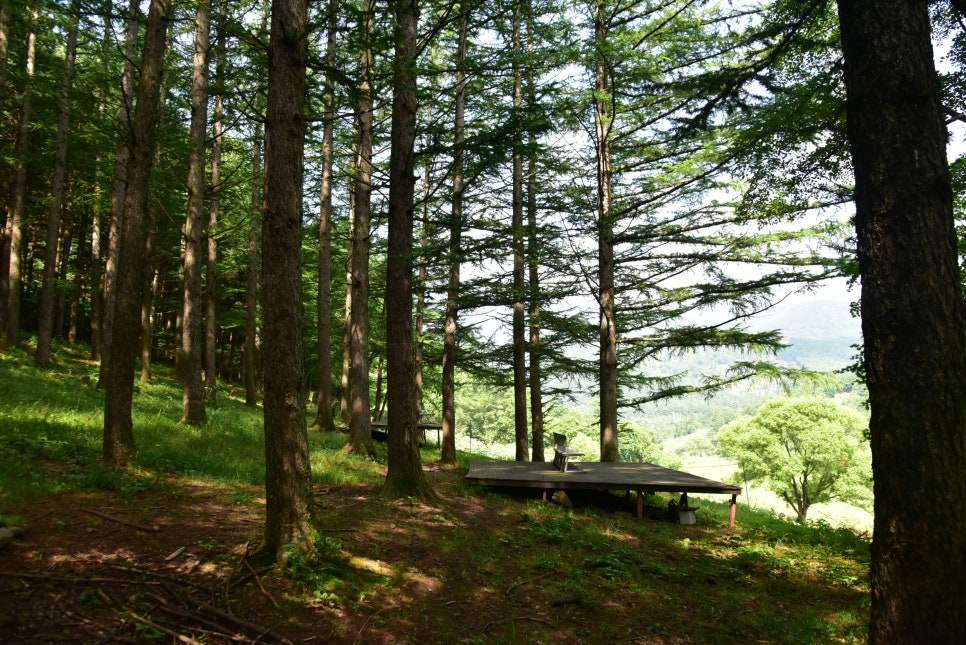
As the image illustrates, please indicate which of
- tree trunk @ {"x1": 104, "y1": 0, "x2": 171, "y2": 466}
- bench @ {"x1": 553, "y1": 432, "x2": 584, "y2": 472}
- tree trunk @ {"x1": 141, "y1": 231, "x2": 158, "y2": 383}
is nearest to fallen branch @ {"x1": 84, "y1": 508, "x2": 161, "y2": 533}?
tree trunk @ {"x1": 104, "y1": 0, "x2": 171, "y2": 466}

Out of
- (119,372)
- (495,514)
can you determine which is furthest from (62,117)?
(495,514)

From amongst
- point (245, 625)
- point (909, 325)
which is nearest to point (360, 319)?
point (245, 625)

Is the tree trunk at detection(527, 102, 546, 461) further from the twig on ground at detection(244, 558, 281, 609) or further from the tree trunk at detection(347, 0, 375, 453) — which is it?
the twig on ground at detection(244, 558, 281, 609)

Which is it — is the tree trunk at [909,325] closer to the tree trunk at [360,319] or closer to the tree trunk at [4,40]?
the tree trunk at [360,319]

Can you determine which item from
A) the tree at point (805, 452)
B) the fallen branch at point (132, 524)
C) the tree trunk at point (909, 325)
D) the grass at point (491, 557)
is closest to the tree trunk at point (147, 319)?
the grass at point (491, 557)

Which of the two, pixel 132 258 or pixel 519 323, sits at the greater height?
pixel 132 258

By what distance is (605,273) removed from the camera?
1387cm

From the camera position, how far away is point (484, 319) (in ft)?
53.2

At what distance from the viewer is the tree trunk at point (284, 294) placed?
4812 mm

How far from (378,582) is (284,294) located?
2.99 m

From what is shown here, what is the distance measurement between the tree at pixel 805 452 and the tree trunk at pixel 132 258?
35348mm

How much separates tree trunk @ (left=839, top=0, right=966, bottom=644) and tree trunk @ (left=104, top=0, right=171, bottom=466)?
8713 mm

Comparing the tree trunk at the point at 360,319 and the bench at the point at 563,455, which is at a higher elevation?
Result: the tree trunk at the point at 360,319

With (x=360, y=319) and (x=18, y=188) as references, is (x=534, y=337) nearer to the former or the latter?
(x=360, y=319)
